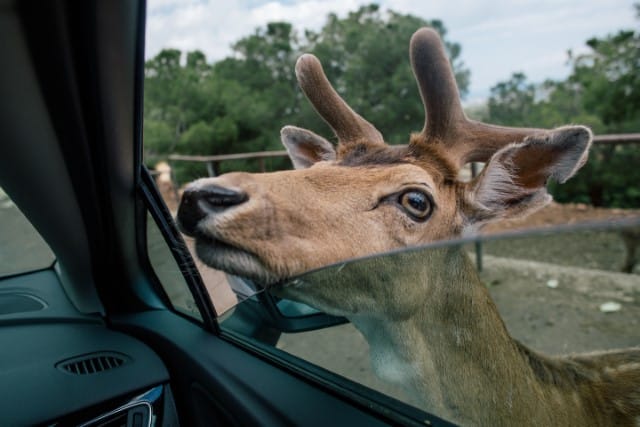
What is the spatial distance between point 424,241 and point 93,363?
1.64 metres

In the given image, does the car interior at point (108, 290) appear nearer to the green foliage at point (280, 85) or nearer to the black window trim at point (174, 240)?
the black window trim at point (174, 240)

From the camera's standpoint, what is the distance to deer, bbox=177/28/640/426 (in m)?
1.04

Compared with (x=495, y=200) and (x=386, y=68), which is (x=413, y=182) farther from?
(x=386, y=68)

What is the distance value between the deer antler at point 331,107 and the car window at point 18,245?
1447 mm

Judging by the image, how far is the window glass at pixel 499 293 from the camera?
649mm

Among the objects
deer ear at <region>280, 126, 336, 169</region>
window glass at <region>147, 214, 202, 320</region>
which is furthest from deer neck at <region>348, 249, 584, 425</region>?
window glass at <region>147, 214, 202, 320</region>

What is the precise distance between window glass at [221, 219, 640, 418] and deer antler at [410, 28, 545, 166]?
675 mm

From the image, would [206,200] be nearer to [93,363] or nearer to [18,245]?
[93,363]

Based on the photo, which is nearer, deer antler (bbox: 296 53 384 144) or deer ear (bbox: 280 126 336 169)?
deer antler (bbox: 296 53 384 144)

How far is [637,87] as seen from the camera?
5.41ft

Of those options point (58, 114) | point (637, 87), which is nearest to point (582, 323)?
point (637, 87)

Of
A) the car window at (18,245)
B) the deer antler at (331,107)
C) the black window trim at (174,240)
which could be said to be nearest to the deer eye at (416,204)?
the deer antler at (331,107)

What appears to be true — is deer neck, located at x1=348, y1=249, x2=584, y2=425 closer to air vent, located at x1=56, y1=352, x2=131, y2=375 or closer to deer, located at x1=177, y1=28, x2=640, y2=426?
deer, located at x1=177, y1=28, x2=640, y2=426

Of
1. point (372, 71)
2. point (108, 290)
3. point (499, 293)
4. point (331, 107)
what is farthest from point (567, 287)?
point (108, 290)
